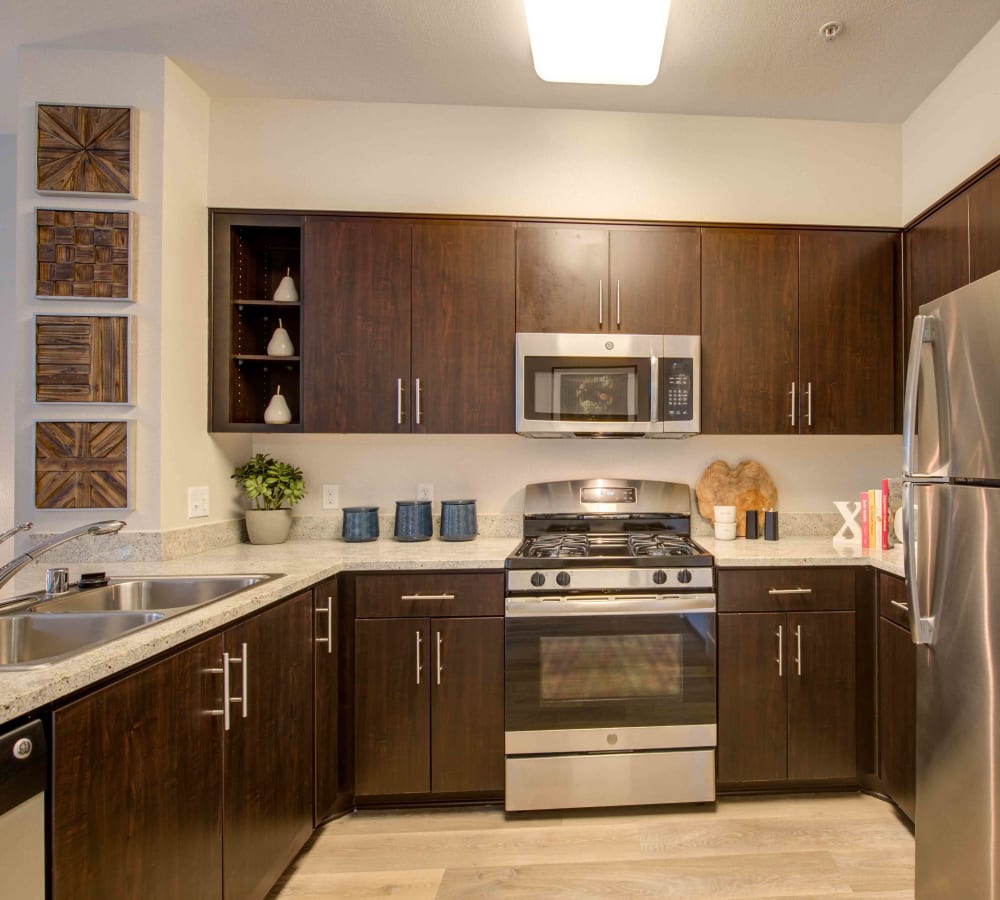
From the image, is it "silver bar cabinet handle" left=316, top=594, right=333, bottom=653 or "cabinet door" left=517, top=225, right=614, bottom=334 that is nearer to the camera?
"silver bar cabinet handle" left=316, top=594, right=333, bottom=653

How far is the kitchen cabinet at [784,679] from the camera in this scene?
2.07m

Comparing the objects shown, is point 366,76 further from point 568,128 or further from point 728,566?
point 728,566

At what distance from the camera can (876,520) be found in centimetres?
228

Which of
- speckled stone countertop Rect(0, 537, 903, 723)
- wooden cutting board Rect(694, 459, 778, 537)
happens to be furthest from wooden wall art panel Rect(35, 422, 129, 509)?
wooden cutting board Rect(694, 459, 778, 537)

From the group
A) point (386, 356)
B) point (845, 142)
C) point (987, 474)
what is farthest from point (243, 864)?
point (845, 142)

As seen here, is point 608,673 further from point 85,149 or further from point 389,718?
point 85,149

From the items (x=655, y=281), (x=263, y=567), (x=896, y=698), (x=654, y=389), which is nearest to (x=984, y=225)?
(x=655, y=281)

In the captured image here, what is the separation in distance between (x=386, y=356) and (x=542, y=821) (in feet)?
6.14

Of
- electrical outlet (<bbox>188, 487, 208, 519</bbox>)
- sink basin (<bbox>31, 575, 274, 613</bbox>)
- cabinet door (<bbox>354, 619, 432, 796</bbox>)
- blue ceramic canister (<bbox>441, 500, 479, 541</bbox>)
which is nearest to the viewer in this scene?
sink basin (<bbox>31, 575, 274, 613</bbox>)

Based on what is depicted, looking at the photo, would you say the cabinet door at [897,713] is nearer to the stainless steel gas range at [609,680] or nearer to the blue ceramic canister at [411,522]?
the stainless steel gas range at [609,680]

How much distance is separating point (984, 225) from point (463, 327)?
73.7 inches

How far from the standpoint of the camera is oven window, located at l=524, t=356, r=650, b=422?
231cm

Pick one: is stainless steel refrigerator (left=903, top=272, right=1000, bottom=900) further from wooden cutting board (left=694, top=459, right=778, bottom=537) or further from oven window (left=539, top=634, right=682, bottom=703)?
wooden cutting board (left=694, top=459, right=778, bottom=537)

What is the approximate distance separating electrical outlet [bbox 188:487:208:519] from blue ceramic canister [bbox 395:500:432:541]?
79 centimetres
